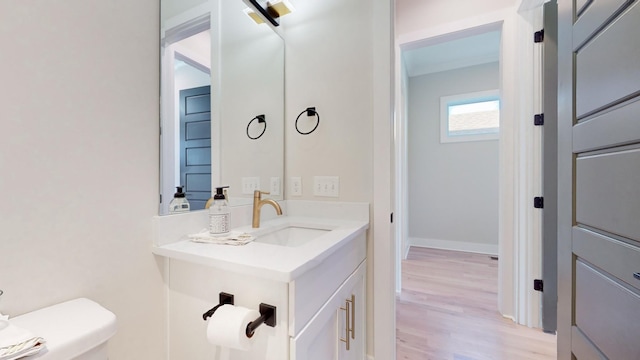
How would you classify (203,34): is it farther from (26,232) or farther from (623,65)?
(623,65)

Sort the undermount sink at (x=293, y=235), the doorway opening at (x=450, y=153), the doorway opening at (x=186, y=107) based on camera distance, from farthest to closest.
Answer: the doorway opening at (x=450, y=153) < the undermount sink at (x=293, y=235) < the doorway opening at (x=186, y=107)

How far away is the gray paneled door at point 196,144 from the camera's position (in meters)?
1.00

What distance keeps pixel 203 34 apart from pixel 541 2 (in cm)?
226

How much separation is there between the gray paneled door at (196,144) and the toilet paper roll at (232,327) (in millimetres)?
515

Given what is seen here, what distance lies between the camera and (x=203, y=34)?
1.09m

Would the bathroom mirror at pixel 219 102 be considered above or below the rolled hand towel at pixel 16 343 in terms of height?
above

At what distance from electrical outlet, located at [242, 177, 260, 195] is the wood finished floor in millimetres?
1406

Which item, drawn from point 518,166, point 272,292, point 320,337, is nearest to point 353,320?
point 320,337

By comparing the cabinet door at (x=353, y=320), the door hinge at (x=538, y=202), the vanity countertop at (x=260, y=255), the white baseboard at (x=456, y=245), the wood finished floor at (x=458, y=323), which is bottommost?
the wood finished floor at (x=458, y=323)

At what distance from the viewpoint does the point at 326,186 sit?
4.73ft

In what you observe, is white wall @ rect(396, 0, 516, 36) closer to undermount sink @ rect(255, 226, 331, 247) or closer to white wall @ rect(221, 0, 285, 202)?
white wall @ rect(221, 0, 285, 202)

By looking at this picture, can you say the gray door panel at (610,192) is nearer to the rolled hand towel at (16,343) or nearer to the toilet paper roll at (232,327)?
the toilet paper roll at (232,327)

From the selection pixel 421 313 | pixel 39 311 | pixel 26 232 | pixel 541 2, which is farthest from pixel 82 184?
pixel 541 2

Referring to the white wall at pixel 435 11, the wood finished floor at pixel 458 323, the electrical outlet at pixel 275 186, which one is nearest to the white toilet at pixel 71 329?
the electrical outlet at pixel 275 186
